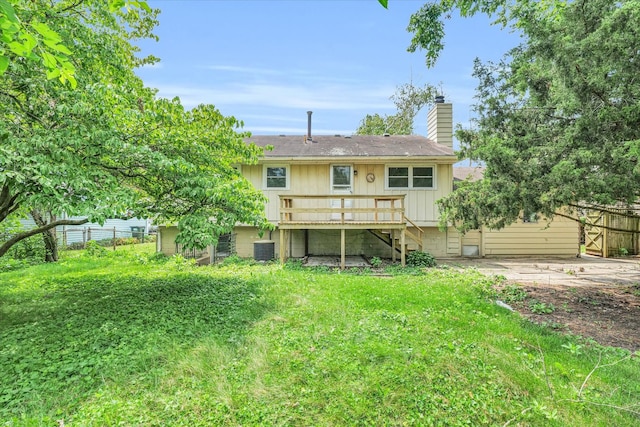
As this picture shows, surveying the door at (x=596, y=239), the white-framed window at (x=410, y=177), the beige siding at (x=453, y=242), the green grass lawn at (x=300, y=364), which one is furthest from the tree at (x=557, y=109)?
the door at (x=596, y=239)

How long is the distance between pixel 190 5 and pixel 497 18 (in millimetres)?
6010

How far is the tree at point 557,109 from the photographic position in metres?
4.46

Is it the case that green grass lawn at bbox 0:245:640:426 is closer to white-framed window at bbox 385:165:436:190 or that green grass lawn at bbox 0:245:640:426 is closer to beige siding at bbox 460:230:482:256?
white-framed window at bbox 385:165:436:190

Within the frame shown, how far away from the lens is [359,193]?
455 inches

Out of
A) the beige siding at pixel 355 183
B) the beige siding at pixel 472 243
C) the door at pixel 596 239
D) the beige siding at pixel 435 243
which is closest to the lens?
the beige siding at pixel 355 183

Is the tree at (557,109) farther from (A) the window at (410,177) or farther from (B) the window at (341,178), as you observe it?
(B) the window at (341,178)

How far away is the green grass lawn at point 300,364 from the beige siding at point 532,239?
307 inches

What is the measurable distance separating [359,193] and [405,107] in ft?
56.2

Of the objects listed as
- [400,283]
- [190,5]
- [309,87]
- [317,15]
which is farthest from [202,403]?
[309,87]

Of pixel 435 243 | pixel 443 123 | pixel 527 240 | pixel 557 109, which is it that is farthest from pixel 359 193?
pixel 527 240

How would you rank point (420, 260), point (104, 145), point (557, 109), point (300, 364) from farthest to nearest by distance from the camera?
point (420, 260) < point (557, 109) < point (104, 145) < point (300, 364)

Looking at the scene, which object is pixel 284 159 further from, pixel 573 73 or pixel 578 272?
pixel 578 272

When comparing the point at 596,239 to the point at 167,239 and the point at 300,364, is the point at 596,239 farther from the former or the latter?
the point at 167,239

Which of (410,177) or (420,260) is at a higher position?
(410,177)
